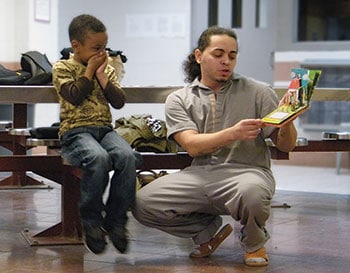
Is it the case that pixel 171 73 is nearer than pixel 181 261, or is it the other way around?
pixel 181 261

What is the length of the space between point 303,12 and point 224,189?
5.15 m

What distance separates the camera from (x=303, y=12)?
816cm

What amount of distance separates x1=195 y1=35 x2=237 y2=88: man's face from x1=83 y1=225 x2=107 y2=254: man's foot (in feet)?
2.61

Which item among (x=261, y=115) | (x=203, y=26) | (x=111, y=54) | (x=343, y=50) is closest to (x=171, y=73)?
(x=203, y=26)

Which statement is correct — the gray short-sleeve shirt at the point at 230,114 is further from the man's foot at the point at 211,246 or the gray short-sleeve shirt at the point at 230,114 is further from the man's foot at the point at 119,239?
the man's foot at the point at 119,239

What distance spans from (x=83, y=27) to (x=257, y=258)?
3.92 ft

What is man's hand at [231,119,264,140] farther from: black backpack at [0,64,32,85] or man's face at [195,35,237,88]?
black backpack at [0,64,32,85]

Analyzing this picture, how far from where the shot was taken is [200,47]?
3.53m

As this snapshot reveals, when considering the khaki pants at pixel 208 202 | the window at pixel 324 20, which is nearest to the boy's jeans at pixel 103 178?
the khaki pants at pixel 208 202

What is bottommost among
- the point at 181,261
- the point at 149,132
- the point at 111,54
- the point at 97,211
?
the point at 181,261

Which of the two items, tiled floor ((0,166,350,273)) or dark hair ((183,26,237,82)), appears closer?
tiled floor ((0,166,350,273))

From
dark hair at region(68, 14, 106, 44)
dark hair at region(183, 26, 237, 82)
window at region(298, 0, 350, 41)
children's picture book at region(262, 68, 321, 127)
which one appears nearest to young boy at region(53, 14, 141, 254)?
dark hair at region(68, 14, 106, 44)

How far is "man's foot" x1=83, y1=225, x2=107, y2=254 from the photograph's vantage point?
3.30 metres

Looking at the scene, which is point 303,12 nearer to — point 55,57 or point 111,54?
point 55,57
